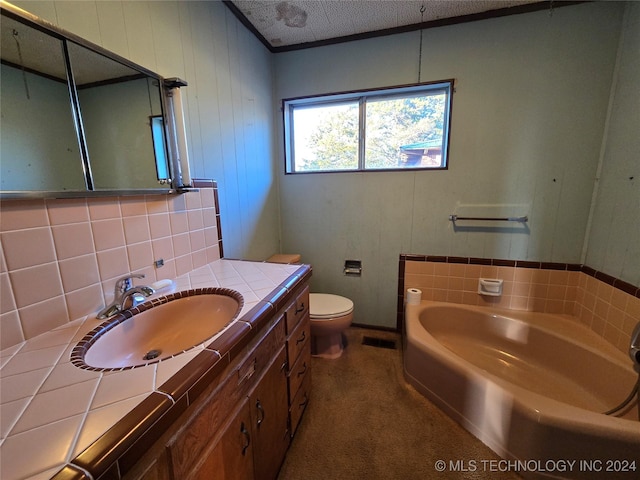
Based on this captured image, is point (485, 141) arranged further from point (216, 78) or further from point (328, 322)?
point (216, 78)

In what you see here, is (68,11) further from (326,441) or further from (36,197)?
(326,441)

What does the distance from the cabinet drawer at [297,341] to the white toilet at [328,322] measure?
420mm

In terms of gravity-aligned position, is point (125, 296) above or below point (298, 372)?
above

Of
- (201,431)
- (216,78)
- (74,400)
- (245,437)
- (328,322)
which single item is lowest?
(328,322)

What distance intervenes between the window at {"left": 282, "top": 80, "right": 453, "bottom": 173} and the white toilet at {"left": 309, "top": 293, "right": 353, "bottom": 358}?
1.09 meters

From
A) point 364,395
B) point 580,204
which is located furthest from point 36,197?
point 580,204

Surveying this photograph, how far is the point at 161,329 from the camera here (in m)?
0.97

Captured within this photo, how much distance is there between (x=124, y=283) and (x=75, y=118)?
1.88 feet

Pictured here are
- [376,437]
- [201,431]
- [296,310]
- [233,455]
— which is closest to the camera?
[201,431]

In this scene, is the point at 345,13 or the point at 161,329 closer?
the point at 161,329

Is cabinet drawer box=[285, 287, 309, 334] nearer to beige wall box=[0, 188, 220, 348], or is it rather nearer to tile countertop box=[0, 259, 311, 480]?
tile countertop box=[0, 259, 311, 480]

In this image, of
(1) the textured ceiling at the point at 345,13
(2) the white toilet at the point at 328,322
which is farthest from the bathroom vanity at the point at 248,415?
(1) the textured ceiling at the point at 345,13

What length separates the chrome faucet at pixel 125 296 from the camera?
2.85 ft

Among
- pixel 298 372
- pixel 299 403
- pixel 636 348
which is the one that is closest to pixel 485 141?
pixel 636 348
